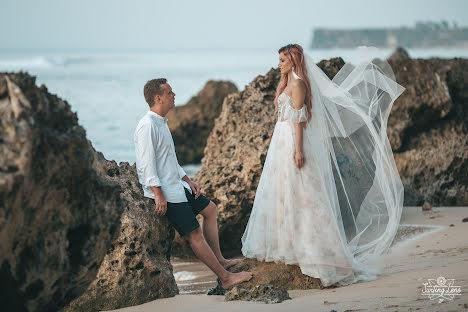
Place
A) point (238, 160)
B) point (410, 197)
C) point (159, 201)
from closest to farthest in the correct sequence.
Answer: point (159, 201), point (238, 160), point (410, 197)

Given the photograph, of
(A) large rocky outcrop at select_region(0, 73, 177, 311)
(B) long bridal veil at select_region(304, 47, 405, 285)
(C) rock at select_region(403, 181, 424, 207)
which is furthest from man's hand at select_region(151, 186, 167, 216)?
(C) rock at select_region(403, 181, 424, 207)

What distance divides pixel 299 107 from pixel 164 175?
1.40m

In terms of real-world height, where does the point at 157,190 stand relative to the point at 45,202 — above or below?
above

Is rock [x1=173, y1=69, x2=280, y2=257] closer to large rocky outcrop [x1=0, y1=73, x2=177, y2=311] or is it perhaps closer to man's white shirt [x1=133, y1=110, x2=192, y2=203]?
man's white shirt [x1=133, y1=110, x2=192, y2=203]

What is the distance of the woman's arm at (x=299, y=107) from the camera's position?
5926mm

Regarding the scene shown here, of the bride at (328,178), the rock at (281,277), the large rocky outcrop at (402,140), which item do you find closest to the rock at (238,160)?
the large rocky outcrop at (402,140)

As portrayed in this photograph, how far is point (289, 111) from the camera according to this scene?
603 cm

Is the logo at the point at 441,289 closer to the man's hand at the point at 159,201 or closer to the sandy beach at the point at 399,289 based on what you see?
the sandy beach at the point at 399,289

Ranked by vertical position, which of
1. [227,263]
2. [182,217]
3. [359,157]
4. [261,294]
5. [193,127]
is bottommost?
[261,294]

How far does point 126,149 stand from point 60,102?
61.6 feet

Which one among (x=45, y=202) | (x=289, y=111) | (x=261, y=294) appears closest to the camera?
(x=45, y=202)

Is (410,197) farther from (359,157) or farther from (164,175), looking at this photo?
(164,175)

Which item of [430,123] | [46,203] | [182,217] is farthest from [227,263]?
[430,123]

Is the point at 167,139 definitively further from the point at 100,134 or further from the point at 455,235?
the point at 100,134
